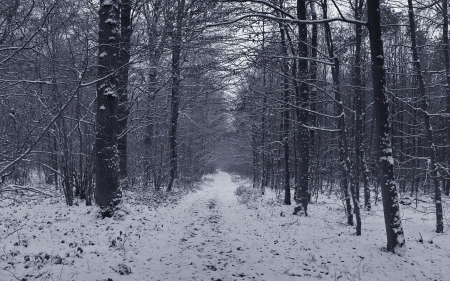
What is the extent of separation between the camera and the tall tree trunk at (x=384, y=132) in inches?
276

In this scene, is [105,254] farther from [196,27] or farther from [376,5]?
[376,5]

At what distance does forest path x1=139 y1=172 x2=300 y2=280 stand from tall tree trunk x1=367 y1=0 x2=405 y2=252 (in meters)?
2.69

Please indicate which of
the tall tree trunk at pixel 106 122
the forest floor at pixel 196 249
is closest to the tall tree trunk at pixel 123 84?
the tall tree trunk at pixel 106 122

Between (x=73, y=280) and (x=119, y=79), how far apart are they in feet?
22.9

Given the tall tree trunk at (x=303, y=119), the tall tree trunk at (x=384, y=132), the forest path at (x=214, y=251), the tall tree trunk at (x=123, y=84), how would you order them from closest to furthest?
the forest path at (x=214, y=251) < the tall tree trunk at (x=384, y=132) < the tall tree trunk at (x=123, y=84) < the tall tree trunk at (x=303, y=119)

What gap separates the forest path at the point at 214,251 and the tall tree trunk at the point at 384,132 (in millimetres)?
2689

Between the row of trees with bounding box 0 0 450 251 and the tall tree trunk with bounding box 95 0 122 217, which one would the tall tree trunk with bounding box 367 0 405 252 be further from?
the tall tree trunk with bounding box 95 0 122 217

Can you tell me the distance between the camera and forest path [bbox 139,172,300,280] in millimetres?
5863

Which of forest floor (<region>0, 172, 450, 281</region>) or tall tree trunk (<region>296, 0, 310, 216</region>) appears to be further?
tall tree trunk (<region>296, 0, 310, 216</region>)

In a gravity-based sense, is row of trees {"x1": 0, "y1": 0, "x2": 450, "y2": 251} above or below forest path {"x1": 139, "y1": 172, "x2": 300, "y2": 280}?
above

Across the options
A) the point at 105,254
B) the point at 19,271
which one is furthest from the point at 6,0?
the point at 105,254

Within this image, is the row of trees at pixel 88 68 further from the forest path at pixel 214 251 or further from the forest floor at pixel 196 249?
the forest path at pixel 214 251

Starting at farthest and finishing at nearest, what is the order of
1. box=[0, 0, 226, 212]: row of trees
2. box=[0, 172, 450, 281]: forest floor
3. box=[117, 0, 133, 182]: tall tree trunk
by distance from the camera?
box=[117, 0, 133, 182]: tall tree trunk < box=[0, 172, 450, 281]: forest floor < box=[0, 0, 226, 212]: row of trees

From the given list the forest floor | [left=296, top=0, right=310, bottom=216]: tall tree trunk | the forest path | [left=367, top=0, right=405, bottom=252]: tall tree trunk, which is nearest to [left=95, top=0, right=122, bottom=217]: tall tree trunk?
the forest floor
